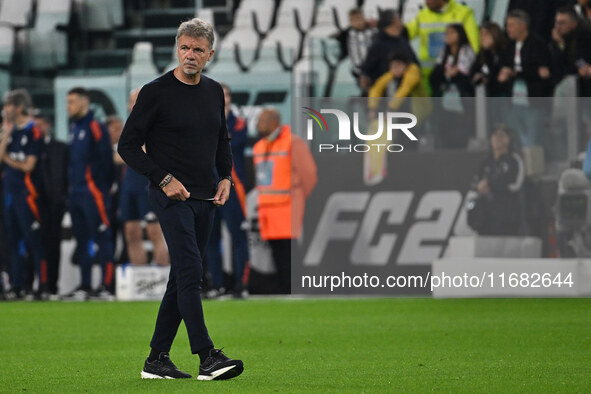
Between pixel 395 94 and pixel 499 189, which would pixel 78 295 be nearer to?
pixel 395 94

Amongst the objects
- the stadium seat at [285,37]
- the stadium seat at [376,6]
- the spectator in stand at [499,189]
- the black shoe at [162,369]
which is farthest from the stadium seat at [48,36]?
the black shoe at [162,369]

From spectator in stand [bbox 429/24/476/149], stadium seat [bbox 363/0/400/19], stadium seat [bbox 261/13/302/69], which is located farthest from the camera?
stadium seat [bbox 261/13/302/69]

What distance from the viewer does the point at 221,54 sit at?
54.4ft

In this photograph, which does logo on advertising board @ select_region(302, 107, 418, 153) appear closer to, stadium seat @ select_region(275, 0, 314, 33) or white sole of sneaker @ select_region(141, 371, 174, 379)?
stadium seat @ select_region(275, 0, 314, 33)

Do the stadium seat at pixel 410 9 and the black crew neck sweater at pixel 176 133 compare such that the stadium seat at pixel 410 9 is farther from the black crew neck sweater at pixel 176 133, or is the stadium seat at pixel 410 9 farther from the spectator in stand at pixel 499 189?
the black crew neck sweater at pixel 176 133

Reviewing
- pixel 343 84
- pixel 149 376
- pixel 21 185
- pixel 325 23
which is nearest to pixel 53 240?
pixel 21 185

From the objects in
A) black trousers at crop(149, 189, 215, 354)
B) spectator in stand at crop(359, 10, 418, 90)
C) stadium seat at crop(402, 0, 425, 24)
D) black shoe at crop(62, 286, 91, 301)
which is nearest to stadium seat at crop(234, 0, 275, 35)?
stadium seat at crop(402, 0, 425, 24)

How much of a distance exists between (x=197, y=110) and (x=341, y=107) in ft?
24.5

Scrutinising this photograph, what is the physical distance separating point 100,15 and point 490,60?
787 centimetres

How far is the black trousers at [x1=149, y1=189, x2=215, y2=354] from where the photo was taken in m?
6.03

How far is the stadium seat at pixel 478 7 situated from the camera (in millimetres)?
15773

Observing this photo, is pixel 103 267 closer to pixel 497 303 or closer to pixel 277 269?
pixel 277 269

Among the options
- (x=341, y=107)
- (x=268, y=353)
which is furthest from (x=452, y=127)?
(x=268, y=353)

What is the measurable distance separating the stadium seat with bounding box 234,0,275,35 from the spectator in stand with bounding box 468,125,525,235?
6.88 m
